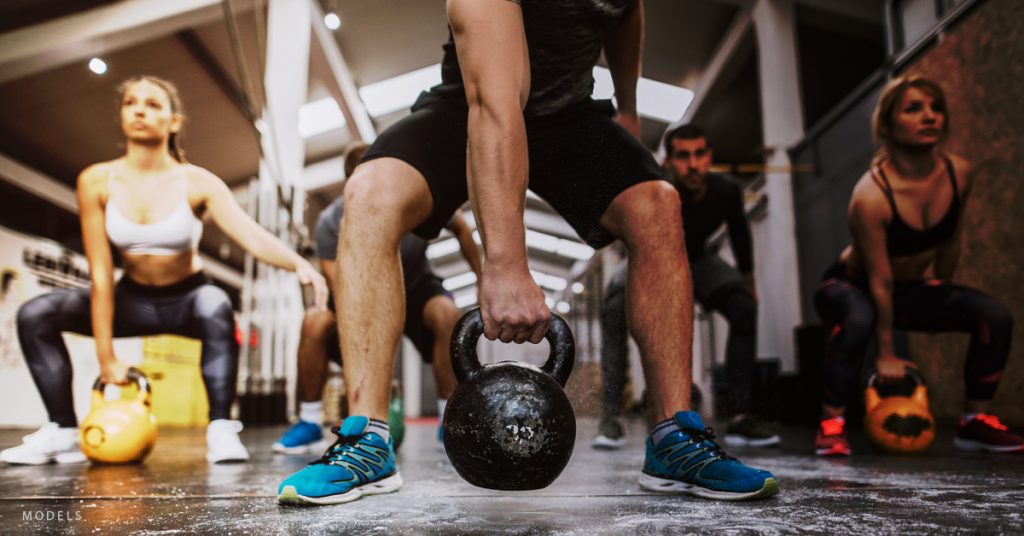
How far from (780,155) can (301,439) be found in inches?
187

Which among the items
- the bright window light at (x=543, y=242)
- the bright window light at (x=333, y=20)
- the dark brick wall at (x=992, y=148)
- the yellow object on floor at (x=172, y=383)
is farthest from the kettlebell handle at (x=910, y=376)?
the yellow object on floor at (x=172, y=383)

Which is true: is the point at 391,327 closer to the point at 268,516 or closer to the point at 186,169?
the point at 268,516

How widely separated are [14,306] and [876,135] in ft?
18.1

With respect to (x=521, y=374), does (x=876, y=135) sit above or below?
above

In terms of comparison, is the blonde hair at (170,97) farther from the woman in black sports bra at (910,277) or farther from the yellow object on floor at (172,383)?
the yellow object on floor at (172,383)

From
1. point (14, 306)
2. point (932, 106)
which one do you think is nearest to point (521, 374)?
point (932, 106)

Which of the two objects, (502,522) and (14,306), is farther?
(14,306)

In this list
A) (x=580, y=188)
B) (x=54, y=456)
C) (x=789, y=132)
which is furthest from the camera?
(x=789, y=132)

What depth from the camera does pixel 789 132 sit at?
5965mm

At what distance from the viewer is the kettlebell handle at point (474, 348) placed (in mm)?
1045

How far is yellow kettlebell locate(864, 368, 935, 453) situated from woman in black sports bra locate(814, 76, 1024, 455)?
0.08 m

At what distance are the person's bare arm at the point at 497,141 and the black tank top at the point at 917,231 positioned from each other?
1.70 metres

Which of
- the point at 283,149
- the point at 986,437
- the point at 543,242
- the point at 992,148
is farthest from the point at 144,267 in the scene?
Answer: the point at 543,242

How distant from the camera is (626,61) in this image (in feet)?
5.17
